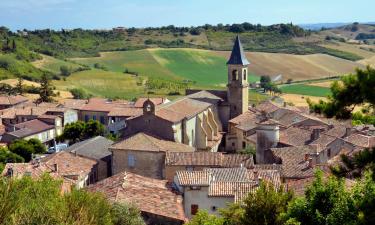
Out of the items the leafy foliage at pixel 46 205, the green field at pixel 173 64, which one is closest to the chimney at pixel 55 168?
the leafy foliage at pixel 46 205

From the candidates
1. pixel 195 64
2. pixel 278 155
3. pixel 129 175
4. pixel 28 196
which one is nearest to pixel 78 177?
pixel 129 175

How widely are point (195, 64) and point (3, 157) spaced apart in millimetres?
72408

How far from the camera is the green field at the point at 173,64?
98750mm

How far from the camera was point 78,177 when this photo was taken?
97.5ft

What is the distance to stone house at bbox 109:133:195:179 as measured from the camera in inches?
1235

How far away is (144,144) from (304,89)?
2329 inches

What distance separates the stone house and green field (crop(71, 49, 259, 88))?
5846cm

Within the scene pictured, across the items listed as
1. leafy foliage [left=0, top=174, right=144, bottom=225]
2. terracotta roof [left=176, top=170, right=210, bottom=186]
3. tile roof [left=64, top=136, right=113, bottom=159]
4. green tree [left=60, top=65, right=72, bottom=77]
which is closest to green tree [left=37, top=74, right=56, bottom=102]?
green tree [left=60, top=65, right=72, bottom=77]

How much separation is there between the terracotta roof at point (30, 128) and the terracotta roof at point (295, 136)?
24.5m

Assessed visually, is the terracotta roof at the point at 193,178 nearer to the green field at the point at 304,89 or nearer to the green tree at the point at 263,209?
the green tree at the point at 263,209

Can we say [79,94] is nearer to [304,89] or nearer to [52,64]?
[52,64]

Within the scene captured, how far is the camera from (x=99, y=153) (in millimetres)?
35812

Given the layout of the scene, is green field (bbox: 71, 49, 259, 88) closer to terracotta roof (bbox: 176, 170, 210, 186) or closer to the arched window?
the arched window

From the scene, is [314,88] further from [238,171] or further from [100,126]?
[238,171]
